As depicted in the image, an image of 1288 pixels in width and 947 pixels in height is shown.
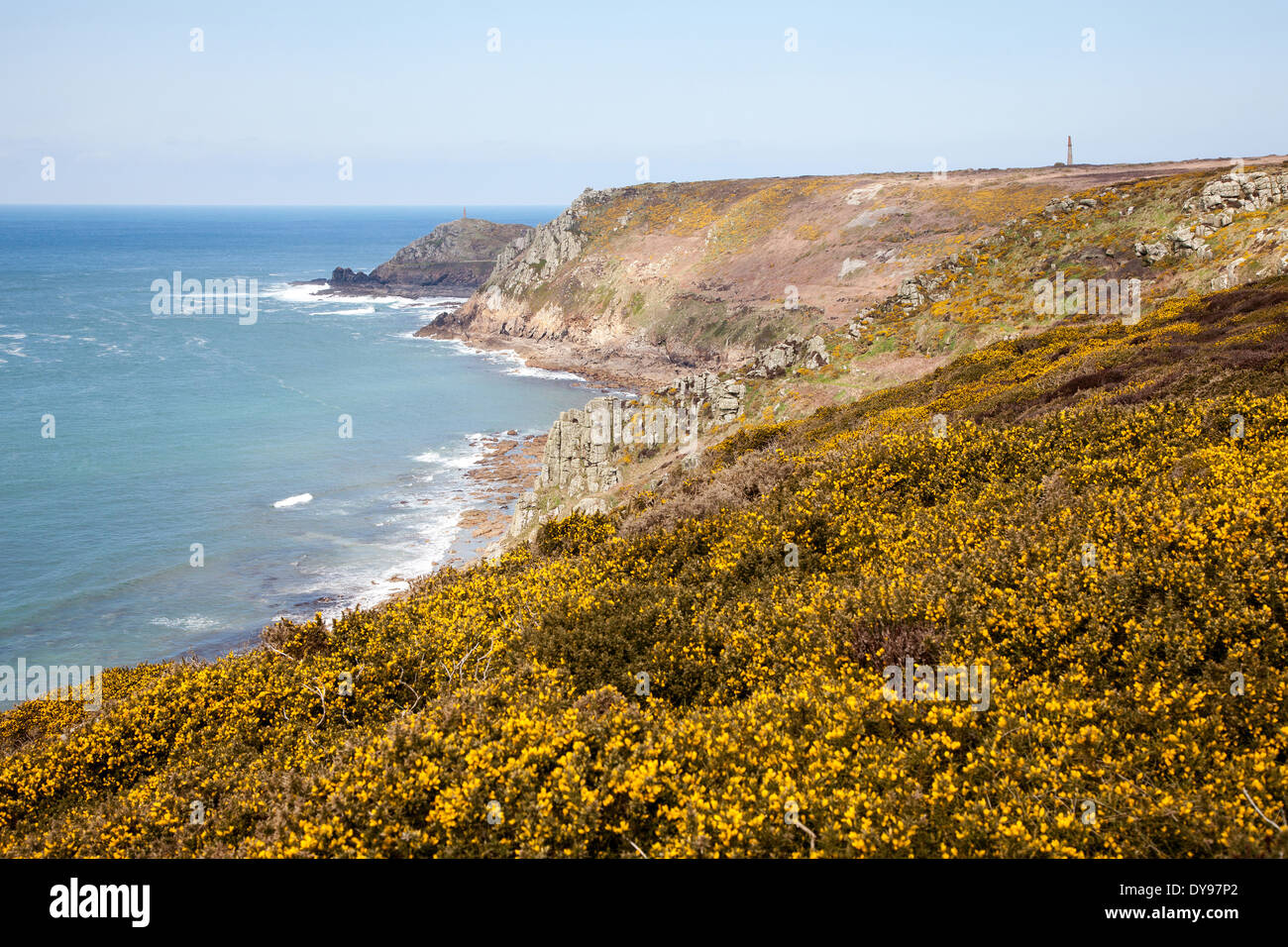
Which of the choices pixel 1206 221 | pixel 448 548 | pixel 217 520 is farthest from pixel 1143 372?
pixel 217 520

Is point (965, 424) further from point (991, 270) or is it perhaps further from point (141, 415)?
point (141, 415)

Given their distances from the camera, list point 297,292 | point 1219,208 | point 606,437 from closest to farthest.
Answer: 1. point 1219,208
2. point 606,437
3. point 297,292

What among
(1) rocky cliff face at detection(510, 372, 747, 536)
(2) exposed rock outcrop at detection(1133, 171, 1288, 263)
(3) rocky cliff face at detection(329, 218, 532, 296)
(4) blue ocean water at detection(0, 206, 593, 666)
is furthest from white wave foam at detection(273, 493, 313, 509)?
(3) rocky cliff face at detection(329, 218, 532, 296)

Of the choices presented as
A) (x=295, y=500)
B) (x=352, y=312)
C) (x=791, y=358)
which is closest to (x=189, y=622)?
(x=295, y=500)

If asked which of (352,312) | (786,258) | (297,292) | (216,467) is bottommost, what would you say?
(216,467)

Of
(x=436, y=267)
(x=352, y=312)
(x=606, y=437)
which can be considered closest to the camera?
(x=606, y=437)

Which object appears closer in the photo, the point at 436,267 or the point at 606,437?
the point at 606,437

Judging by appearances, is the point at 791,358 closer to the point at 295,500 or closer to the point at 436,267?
the point at 295,500
